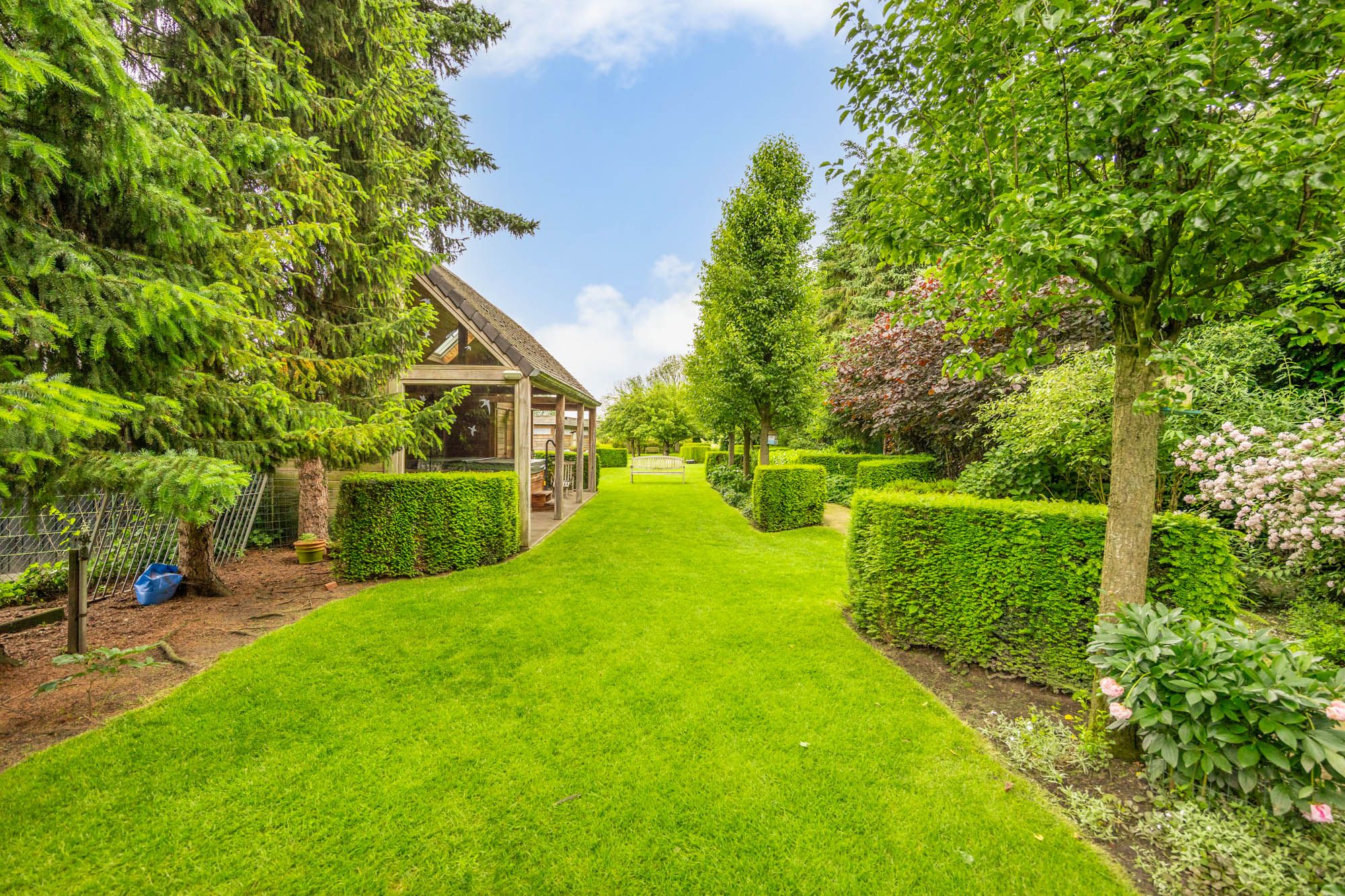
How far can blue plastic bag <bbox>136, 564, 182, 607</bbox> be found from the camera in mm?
5301

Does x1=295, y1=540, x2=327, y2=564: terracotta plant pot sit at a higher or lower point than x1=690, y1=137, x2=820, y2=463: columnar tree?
lower

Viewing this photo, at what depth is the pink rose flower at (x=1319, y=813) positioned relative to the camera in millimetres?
1843

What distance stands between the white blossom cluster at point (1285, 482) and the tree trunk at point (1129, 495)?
2.36 meters

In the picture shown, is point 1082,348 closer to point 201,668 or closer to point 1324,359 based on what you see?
point 1324,359

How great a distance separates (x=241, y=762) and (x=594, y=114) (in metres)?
17.1

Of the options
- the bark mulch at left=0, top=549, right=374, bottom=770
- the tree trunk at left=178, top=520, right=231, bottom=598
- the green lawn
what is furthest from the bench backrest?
the green lawn

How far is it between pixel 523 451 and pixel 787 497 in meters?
5.54

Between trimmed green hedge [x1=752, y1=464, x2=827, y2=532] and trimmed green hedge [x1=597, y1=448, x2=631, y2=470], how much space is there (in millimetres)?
18524

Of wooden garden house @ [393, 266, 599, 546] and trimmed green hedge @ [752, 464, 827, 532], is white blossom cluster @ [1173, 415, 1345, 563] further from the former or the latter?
wooden garden house @ [393, 266, 599, 546]

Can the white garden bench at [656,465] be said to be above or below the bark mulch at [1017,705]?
above

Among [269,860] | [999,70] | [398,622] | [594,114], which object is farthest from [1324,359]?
[594,114]

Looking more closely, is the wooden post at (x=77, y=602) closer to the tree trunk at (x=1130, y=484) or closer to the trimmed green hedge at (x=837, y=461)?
the tree trunk at (x=1130, y=484)

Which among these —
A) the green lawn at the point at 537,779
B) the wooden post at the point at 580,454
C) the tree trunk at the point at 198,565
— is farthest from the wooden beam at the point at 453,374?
the wooden post at the point at 580,454

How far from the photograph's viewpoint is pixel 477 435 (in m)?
11.7
